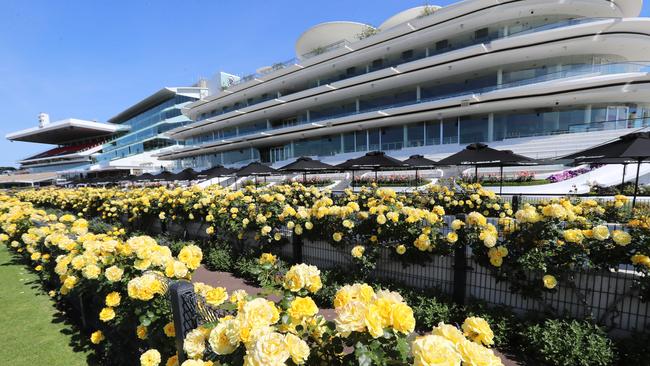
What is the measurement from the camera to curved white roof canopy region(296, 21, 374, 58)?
4478 cm

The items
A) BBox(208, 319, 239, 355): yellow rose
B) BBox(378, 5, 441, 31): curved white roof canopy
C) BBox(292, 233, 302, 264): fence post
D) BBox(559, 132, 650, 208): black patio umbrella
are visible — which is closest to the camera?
BBox(208, 319, 239, 355): yellow rose

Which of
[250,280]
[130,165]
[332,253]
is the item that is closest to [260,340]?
[332,253]

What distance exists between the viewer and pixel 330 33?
46062mm

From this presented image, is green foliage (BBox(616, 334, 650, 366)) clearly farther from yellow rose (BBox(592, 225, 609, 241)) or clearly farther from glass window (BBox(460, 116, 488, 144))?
glass window (BBox(460, 116, 488, 144))

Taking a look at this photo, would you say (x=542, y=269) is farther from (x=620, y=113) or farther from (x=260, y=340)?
(x=620, y=113)

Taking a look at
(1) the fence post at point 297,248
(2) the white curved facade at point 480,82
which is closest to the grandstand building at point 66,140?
(2) the white curved facade at point 480,82

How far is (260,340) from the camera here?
4.34 feet

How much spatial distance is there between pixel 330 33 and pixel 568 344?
1982 inches

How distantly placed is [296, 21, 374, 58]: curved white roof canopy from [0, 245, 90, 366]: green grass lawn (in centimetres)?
4634

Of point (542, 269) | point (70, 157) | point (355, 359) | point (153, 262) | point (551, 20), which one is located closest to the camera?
point (355, 359)

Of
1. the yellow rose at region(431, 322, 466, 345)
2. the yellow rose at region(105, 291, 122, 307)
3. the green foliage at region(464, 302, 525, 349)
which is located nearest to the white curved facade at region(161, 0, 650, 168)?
the green foliage at region(464, 302, 525, 349)

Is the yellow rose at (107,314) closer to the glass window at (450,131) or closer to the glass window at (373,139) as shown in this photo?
the glass window at (450,131)

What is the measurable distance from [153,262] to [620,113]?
3708 cm

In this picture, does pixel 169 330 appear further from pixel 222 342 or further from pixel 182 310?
pixel 222 342
